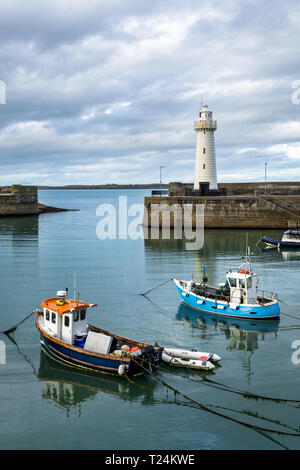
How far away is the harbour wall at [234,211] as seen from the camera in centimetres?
6091

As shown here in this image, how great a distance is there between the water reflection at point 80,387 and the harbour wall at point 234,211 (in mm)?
45974

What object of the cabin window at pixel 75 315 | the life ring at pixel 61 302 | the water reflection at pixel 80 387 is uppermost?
the life ring at pixel 61 302

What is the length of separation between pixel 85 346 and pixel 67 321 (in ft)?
4.72

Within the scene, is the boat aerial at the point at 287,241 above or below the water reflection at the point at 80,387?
above

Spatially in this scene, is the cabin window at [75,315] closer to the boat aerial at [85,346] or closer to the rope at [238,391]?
the boat aerial at [85,346]

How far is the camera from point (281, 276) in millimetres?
33562

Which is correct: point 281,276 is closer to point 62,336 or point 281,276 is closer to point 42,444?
point 62,336

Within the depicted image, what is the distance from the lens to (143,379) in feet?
52.7

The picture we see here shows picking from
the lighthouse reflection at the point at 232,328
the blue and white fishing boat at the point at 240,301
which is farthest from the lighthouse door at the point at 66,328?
the blue and white fishing boat at the point at 240,301

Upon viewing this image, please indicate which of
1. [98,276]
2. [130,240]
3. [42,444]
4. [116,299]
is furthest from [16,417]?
[130,240]

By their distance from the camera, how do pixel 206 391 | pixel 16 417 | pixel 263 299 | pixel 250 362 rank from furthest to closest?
pixel 263 299, pixel 250 362, pixel 206 391, pixel 16 417

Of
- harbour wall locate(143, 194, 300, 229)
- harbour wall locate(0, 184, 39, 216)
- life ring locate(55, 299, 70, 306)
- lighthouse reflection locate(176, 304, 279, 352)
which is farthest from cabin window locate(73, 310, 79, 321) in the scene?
harbour wall locate(0, 184, 39, 216)

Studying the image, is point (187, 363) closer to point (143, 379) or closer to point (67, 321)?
point (143, 379)
